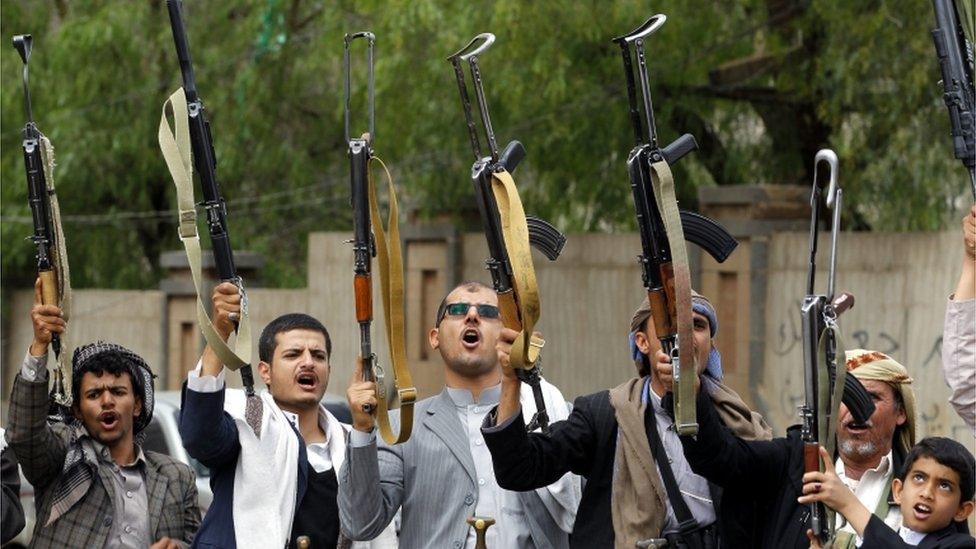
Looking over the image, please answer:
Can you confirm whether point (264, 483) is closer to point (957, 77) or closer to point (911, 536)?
point (911, 536)

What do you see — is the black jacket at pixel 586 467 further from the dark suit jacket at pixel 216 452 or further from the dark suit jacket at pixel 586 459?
the dark suit jacket at pixel 216 452

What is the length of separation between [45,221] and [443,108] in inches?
303

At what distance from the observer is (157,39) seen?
52.9ft

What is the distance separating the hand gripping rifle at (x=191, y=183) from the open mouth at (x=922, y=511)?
1.82m

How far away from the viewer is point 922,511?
464cm

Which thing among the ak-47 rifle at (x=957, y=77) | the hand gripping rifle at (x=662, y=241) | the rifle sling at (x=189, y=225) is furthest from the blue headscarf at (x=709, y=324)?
the rifle sling at (x=189, y=225)

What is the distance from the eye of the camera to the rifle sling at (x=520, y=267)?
15.4 ft

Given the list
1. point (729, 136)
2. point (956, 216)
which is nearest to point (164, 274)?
point (729, 136)

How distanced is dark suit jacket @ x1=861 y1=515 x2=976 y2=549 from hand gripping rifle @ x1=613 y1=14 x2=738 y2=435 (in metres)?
0.49

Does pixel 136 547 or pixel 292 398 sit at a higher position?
pixel 292 398

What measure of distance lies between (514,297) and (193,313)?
38.2 feet

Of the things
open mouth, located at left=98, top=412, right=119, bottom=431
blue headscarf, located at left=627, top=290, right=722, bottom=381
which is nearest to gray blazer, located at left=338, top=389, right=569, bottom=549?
blue headscarf, located at left=627, top=290, right=722, bottom=381

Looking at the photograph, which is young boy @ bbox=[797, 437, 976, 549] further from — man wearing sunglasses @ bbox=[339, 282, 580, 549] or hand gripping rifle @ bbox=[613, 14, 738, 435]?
man wearing sunglasses @ bbox=[339, 282, 580, 549]

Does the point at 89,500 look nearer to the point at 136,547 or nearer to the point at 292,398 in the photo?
the point at 136,547
